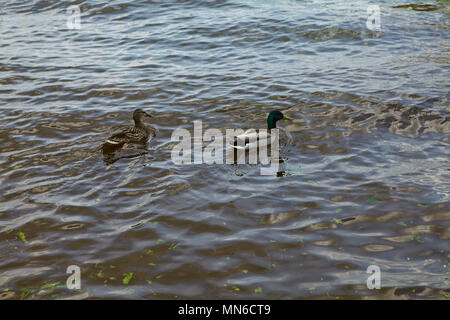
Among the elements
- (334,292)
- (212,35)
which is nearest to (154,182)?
(334,292)

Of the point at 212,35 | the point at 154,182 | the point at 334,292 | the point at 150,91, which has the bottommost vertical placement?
the point at 334,292

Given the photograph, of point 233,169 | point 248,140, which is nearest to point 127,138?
point 233,169

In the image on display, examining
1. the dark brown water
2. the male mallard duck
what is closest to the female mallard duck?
the dark brown water

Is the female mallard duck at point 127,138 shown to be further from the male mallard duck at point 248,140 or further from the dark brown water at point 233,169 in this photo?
the male mallard duck at point 248,140

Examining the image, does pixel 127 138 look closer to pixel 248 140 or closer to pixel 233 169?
pixel 233 169

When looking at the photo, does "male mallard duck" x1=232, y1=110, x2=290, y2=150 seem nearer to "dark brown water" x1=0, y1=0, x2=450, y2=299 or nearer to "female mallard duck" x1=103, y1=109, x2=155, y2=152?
"dark brown water" x1=0, y1=0, x2=450, y2=299

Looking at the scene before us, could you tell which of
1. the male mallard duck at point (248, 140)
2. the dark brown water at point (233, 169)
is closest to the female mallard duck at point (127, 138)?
the dark brown water at point (233, 169)

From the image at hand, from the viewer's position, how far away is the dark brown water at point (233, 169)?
5.45m

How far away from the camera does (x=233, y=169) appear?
7840 millimetres

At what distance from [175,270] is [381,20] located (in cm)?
1298

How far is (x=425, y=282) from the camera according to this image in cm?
518

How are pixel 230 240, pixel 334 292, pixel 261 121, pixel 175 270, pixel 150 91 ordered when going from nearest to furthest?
pixel 334 292, pixel 175 270, pixel 230 240, pixel 261 121, pixel 150 91

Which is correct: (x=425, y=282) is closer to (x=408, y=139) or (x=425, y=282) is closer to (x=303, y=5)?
(x=408, y=139)

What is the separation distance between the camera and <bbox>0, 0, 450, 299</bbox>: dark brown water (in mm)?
5445
